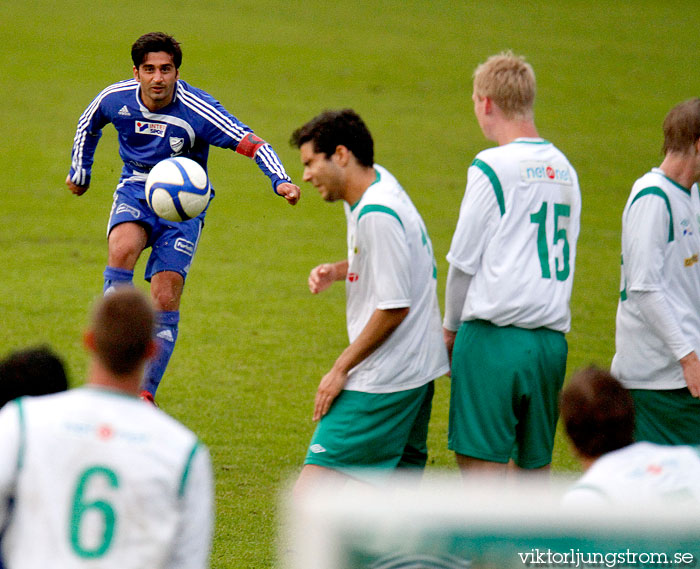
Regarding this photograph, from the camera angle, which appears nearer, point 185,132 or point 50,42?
point 185,132

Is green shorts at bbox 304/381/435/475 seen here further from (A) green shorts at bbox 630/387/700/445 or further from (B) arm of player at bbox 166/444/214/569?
(B) arm of player at bbox 166/444/214/569

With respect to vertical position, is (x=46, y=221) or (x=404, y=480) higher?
(x=46, y=221)

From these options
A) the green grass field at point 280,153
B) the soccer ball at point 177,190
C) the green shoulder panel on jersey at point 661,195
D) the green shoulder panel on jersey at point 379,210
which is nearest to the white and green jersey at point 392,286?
the green shoulder panel on jersey at point 379,210

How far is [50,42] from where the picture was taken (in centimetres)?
2670

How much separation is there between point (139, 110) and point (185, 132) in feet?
1.10

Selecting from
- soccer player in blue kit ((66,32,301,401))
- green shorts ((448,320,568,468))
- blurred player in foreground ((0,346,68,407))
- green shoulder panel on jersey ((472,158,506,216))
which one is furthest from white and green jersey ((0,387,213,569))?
soccer player in blue kit ((66,32,301,401))

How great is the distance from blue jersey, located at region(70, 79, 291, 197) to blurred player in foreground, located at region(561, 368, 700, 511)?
160 inches

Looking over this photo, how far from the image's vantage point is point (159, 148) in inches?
276

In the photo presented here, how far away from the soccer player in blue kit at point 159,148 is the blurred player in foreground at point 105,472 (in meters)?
3.99

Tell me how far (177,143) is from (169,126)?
121 millimetres

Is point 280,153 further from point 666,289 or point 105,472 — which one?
point 105,472

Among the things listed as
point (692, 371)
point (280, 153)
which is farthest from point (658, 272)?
point (280, 153)

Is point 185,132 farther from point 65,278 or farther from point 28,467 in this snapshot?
point 65,278

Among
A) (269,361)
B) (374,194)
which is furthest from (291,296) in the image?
(374,194)
